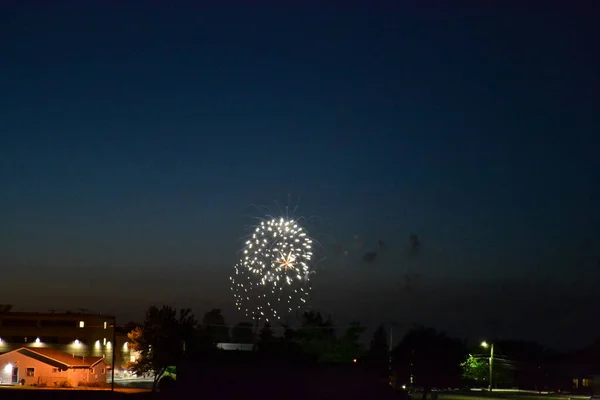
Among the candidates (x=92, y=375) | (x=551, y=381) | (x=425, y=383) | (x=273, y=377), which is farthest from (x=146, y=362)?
(x=551, y=381)

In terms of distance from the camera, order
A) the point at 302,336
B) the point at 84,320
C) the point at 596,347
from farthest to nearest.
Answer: the point at 596,347 < the point at 84,320 < the point at 302,336

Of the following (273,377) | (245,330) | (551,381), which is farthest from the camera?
(551,381)

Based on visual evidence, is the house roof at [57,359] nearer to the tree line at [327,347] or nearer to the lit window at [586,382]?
the tree line at [327,347]

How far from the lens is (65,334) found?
9131 centimetres

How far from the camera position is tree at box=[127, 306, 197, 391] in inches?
3103

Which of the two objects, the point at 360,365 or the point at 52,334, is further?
the point at 52,334

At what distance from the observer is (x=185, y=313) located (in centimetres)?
8212

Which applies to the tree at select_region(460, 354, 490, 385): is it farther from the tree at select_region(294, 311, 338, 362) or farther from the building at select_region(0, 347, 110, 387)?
the building at select_region(0, 347, 110, 387)

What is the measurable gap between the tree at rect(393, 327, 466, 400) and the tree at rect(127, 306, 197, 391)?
21234 mm

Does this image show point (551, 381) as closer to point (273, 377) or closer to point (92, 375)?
point (92, 375)

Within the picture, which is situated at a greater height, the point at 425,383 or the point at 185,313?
the point at 185,313

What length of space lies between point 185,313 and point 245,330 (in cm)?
1522

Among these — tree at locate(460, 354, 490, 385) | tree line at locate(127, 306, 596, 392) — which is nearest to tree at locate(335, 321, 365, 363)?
tree line at locate(127, 306, 596, 392)

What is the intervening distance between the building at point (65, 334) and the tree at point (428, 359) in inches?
1245
